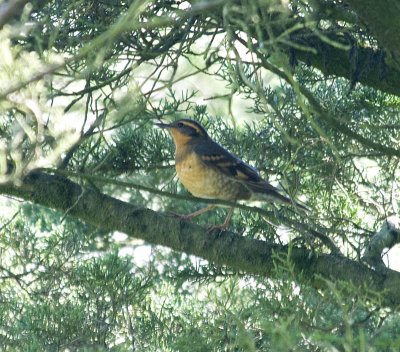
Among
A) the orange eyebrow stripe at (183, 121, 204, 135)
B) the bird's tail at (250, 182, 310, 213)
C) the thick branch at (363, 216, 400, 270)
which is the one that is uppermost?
the orange eyebrow stripe at (183, 121, 204, 135)

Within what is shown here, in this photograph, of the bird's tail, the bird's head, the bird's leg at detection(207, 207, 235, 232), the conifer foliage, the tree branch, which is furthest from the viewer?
the bird's head

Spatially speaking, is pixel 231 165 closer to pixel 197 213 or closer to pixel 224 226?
pixel 197 213

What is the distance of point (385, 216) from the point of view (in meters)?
4.67

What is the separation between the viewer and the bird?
217 inches

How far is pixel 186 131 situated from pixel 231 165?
347 mm

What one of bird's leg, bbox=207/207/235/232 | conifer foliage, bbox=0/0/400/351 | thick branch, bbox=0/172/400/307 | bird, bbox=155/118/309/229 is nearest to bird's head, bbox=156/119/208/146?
bird, bbox=155/118/309/229

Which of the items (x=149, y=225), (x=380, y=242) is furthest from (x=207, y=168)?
(x=380, y=242)

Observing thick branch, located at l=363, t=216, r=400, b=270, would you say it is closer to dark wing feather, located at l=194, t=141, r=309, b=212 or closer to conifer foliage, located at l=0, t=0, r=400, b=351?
conifer foliage, located at l=0, t=0, r=400, b=351

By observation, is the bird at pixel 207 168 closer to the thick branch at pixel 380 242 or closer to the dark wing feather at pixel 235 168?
the dark wing feather at pixel 235 168

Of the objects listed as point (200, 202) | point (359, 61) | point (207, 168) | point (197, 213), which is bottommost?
point (200, 202)

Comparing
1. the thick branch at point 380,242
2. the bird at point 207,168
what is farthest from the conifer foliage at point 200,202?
the bird at point 207,168

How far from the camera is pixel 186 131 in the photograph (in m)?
5.91

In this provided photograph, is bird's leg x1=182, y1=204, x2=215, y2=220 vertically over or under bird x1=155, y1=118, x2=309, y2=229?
under

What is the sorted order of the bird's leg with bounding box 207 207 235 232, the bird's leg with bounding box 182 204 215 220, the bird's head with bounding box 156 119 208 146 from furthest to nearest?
the bird's head with bounding box 156 119 208 146
the bird's leg with bounding box 182 204 215 220
the bird's leg with bounding box 207 207 235 232
